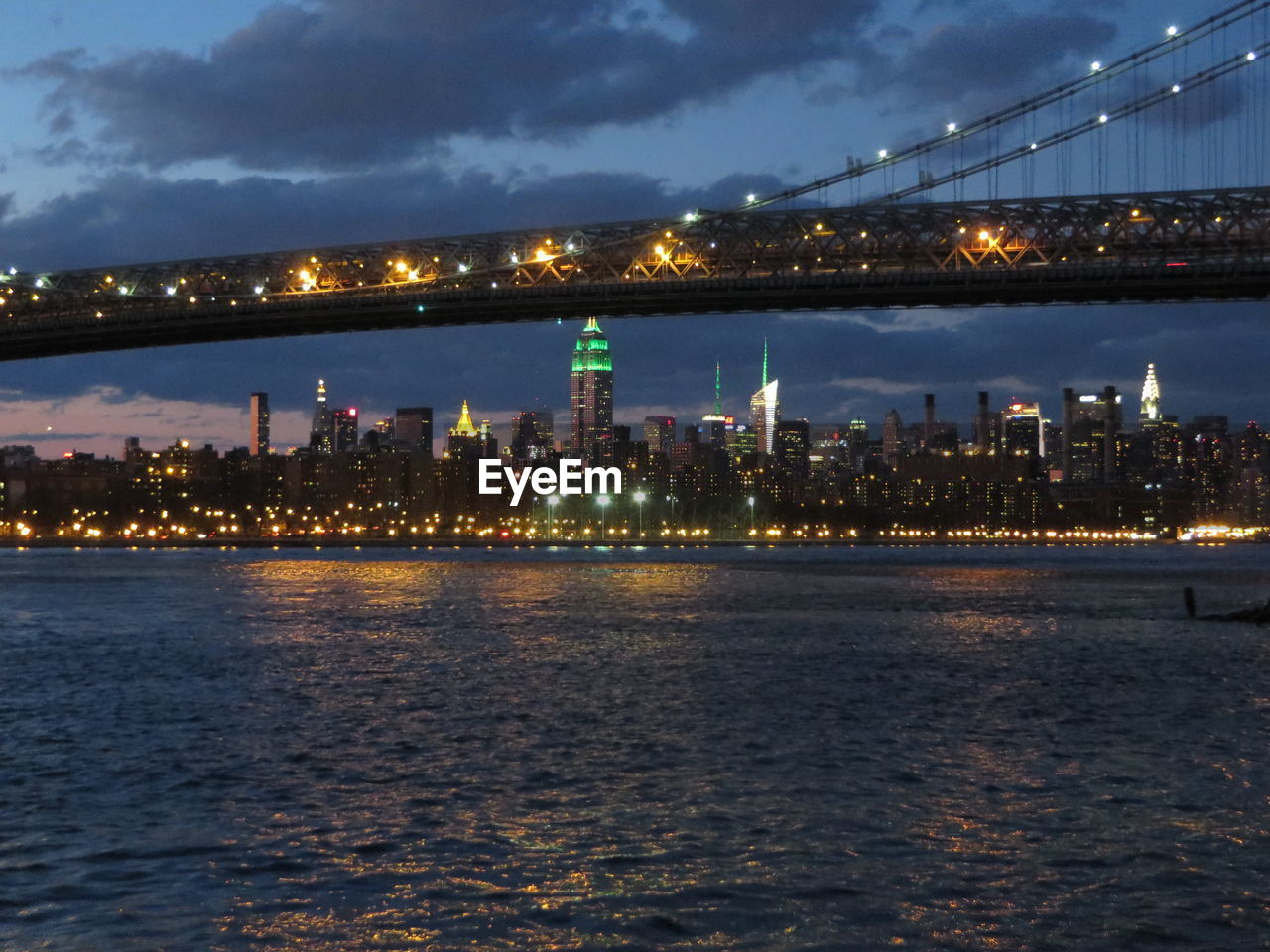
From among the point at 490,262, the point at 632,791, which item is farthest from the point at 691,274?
the point at 632,791

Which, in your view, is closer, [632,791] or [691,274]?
[632,791]

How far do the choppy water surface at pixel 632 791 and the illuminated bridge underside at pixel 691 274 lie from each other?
25691mm

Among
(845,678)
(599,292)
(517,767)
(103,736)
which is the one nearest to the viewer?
(517,767)

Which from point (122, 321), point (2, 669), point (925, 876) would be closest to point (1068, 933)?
point (925, 876)

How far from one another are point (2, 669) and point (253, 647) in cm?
657

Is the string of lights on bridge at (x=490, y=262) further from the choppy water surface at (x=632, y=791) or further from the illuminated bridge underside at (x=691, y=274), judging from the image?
the choppy water surface at (x=632, y=791)

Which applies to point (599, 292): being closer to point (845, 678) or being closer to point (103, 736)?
point (845, 678)

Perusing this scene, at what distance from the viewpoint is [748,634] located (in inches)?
1649

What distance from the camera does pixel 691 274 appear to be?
73188 millimetres

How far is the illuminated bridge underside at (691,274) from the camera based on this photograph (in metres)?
62.9

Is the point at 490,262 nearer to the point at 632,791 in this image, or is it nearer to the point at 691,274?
the point at 691,274

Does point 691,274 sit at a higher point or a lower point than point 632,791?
higher

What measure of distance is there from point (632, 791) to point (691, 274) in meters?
57.7

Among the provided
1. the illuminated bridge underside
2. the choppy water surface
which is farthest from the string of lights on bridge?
the choppy water surface
